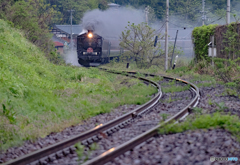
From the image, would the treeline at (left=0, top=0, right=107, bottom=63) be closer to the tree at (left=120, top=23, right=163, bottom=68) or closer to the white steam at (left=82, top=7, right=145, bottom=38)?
the white steam at (left=82, top=7, right=145, bottom=38)

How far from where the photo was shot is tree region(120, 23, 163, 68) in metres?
31.6

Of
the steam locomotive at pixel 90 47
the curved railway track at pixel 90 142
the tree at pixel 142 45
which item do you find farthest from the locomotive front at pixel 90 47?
the curved railway track at pixel 90 142

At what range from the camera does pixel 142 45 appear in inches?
1238

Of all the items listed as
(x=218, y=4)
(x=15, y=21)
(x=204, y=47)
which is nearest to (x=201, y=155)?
(x=204, y=47)

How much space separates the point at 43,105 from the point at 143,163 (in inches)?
200

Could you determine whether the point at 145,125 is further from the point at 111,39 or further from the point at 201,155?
the point at 111,39

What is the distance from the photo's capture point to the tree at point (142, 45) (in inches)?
1244

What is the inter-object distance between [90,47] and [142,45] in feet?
18.9

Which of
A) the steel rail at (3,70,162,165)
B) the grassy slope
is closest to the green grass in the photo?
the steel rail at (3,70,162,165)

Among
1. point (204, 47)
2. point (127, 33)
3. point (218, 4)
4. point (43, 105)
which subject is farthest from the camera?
point (218, 4)

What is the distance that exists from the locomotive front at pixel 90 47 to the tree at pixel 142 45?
4406 mm

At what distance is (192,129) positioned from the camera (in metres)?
5.92

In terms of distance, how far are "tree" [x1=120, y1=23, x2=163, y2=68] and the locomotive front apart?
441cm

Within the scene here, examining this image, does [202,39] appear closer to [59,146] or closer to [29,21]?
[29,21]
